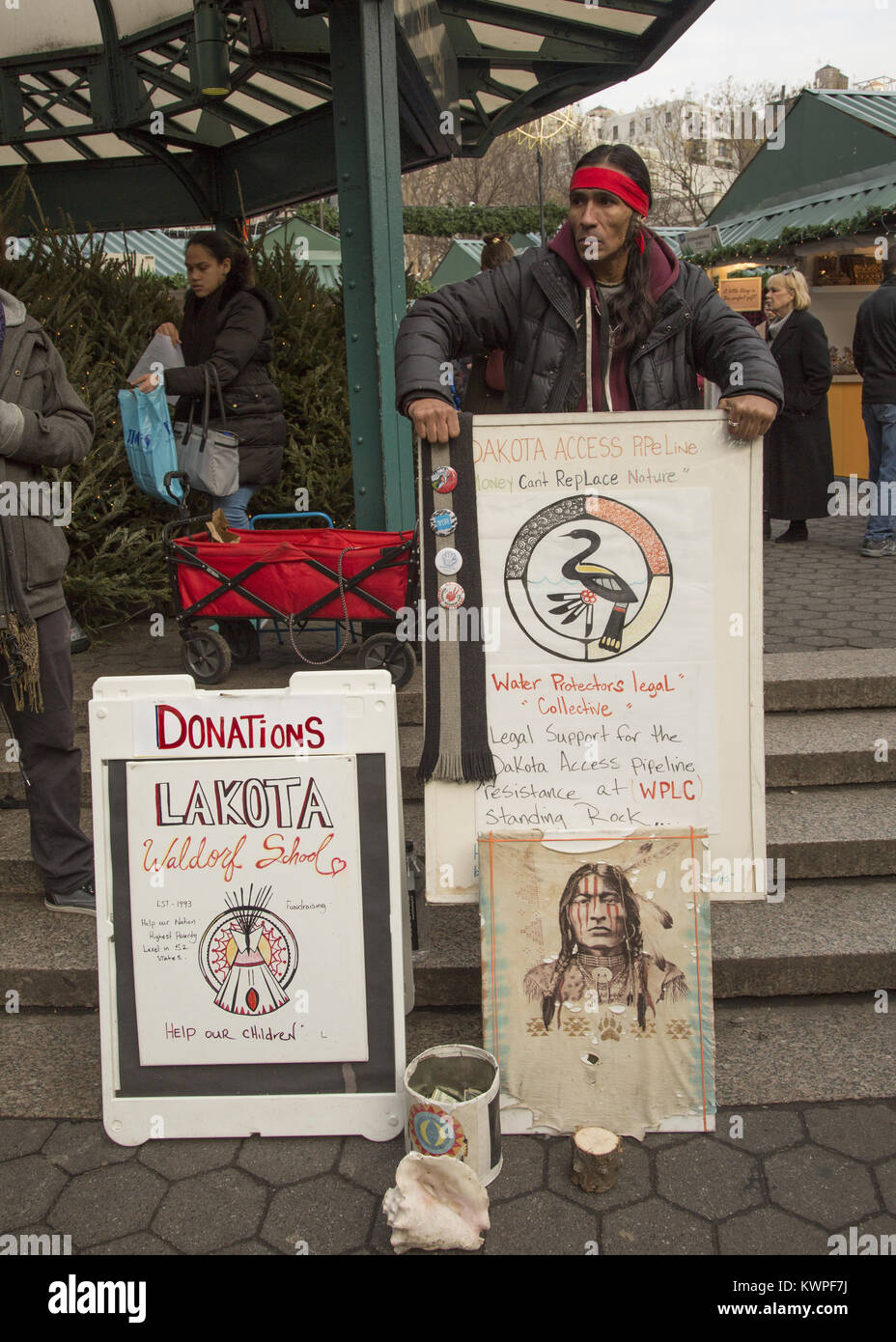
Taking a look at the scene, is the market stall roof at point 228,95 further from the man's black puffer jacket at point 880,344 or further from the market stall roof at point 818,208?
the market stall roof at point 818,208

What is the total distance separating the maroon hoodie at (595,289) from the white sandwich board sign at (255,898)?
0.98 metres

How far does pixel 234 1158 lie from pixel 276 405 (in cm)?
349

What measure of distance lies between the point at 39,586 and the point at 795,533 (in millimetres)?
6266

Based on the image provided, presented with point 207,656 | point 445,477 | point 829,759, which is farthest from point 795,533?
point 445,477

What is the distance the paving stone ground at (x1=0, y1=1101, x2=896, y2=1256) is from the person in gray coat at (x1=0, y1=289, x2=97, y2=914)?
0.92 meters

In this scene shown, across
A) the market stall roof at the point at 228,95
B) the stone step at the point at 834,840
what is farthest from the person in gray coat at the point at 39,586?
the market stall roof at the point at 228,95

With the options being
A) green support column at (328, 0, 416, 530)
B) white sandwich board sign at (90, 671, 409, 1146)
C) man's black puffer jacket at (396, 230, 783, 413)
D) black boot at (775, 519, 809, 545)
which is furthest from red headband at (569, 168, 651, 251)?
black boot at (775, 519, 809, 545)

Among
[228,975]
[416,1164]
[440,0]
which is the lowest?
[416,1164]

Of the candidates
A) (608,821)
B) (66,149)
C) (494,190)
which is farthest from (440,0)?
(494,190)

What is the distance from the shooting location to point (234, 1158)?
2561 millimetres

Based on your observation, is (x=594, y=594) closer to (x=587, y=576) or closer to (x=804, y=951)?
(x=587, y=576)

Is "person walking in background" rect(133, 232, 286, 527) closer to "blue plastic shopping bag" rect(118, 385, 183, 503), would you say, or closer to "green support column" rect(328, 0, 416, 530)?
"blue plastic shopping bag" rect(118, 385, 183, 503)
